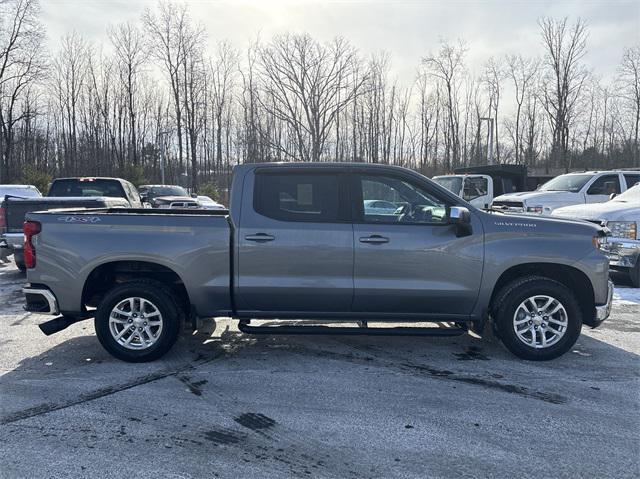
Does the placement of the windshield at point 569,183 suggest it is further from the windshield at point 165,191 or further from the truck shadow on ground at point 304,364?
the windshield at point 165,191

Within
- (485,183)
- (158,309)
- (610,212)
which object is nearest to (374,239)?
(158,309)

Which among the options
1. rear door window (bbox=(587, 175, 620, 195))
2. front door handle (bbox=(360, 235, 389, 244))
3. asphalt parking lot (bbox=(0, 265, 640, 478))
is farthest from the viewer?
rear door window (bbox=(587, 175, 620, 195))

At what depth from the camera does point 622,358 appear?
5113mm

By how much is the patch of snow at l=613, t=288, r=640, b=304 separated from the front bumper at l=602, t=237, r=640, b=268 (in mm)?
412

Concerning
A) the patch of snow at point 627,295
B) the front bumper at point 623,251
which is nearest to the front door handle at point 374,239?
the patch of snow at point 627,295

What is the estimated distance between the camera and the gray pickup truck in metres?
4.79

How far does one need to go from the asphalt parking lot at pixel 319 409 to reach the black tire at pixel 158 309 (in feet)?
0.57

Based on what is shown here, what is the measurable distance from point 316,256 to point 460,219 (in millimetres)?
1420

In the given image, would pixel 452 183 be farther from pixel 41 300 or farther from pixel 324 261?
pixel 41 300

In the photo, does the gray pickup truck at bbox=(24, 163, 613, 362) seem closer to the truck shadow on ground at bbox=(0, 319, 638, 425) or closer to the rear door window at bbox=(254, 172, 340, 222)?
the rear door window at bbox=(254, 172, 340, 222)

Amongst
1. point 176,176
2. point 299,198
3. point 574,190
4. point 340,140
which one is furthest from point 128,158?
point 299,198

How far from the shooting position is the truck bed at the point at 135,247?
15.7 ft

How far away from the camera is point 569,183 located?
13.6 m

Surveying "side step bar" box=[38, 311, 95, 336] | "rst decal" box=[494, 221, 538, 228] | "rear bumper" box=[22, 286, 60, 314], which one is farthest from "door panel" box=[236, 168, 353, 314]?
"rear bumper" box=[22, 286, 60, 314]
